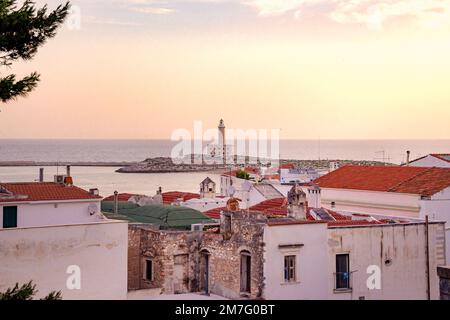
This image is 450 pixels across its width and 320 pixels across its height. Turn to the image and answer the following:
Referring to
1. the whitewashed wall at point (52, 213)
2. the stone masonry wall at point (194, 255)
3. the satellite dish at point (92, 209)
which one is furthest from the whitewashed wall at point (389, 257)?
the whitewashed wall at point (52, 213)

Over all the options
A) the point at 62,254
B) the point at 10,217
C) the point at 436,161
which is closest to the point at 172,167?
the point at 436,161

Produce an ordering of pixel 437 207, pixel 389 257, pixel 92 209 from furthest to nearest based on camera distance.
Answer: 1. pixel 437 207
2. pixel 92 209
3. pixel 389 257

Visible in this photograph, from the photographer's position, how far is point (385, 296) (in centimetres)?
2214

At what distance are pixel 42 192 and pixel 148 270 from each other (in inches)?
197

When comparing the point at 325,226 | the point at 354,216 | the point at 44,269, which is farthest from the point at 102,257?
the point at 354,216

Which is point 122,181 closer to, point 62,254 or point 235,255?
point 235,255

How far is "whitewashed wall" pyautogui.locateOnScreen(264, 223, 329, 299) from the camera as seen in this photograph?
19797 millimetres

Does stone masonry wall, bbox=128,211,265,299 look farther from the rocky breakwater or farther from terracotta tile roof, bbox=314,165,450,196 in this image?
the rocky breakwater

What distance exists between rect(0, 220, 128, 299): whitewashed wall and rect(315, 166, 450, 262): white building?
41.9ft

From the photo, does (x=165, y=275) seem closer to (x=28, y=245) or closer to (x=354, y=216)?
(x=28, y=245)

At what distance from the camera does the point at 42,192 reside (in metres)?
23.8

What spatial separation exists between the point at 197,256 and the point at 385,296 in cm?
637

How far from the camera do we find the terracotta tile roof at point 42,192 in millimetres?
22411

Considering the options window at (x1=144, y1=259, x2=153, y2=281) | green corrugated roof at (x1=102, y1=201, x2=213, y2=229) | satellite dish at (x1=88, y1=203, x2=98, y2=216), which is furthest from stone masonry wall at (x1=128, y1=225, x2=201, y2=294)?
satellite dish at (x1=88, y1=203, x2=98, y2=216)
